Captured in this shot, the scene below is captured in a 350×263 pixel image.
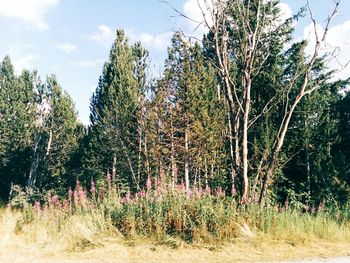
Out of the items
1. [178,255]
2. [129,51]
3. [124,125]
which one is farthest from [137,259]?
[129,51]

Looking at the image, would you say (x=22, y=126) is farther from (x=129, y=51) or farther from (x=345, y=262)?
(x=345, y=262)

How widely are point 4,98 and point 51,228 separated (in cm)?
3238

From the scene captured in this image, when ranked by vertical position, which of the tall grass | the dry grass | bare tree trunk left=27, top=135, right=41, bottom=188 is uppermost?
bare tree trunk left=27, top=135, right=41, bottom=188

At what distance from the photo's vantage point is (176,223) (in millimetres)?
8555

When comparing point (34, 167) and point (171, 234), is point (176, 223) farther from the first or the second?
point (34, 167)

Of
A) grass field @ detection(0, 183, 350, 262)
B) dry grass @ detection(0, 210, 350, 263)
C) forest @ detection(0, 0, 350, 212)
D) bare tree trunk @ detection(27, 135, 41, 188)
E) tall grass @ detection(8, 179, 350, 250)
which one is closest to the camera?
dry grass @ detection(0, 210, 350, 263)

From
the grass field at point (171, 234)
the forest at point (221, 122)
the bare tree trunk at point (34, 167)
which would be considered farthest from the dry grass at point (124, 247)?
the bare tree trunk at point (34, 167)

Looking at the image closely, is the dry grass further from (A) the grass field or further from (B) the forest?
(B) the forest

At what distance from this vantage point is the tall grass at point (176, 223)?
27.3 ft

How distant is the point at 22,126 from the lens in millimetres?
37375

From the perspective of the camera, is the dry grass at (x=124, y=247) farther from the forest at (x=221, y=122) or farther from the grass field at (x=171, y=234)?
the forest at (x=221, y=122)

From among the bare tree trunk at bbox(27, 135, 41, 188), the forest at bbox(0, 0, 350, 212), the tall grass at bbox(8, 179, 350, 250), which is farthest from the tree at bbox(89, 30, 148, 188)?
the tall grass at bbox(8, 179, 350, 250)

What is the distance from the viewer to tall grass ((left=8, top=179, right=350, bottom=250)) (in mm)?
8312

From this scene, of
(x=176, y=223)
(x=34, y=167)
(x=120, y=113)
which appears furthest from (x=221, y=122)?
(x=34, y=167)
